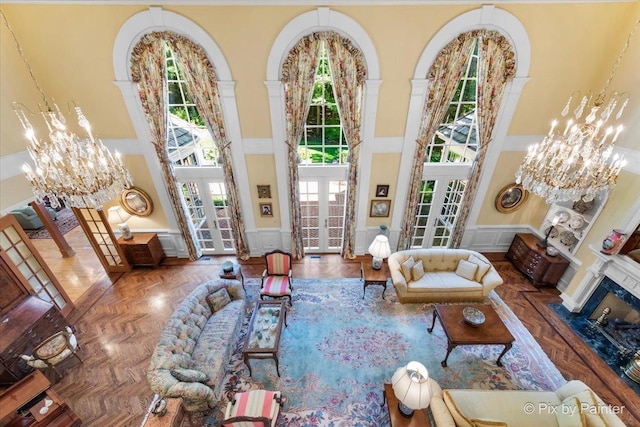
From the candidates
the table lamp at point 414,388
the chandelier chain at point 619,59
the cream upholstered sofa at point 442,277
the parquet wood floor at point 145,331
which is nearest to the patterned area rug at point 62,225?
the parquet wood floor at point 145,331

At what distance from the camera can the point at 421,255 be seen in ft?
19.5

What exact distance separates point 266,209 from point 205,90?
270 cm

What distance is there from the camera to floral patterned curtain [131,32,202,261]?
4.93 meters

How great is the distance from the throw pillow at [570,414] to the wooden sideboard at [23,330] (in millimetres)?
7368

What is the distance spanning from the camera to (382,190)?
6375 millimetres

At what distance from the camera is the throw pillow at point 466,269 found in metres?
5.71

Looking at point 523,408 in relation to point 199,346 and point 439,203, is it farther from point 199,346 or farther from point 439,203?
point 199,346

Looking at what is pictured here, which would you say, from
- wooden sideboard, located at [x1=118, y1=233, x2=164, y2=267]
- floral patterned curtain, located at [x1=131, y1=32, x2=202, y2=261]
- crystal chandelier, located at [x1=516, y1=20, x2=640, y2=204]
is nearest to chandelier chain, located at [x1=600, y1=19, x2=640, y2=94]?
crystal chandelier, located at [x1=516, y1=20, x2=640, y2=204]

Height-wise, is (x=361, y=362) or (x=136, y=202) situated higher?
(x=136, y=202)

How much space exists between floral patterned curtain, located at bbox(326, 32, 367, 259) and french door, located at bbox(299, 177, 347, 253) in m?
0.47

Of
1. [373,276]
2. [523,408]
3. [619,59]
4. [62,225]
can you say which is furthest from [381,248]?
[62,225]

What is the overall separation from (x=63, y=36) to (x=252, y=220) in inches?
179

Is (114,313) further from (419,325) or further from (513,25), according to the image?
(513,25)

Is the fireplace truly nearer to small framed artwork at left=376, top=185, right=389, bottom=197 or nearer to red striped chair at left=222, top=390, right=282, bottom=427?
small framed artwork at left=376, top=185, right=389, bottom=197
